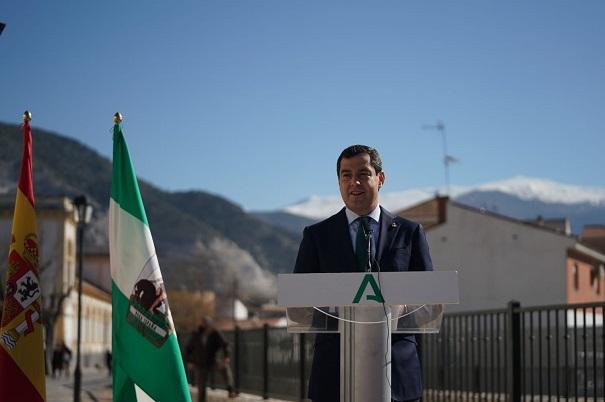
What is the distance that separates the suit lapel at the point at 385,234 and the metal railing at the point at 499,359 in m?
2.14

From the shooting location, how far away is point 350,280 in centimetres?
513

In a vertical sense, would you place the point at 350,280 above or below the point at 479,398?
above

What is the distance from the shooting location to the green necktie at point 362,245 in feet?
18.6

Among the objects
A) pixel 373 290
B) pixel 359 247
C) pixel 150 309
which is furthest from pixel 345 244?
pixel 150 309

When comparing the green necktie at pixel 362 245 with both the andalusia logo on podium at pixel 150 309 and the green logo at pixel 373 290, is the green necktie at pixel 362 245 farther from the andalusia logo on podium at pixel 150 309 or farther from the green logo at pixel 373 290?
the andalusia logo on podium at pixel 150 309

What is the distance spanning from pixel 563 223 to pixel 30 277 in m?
101

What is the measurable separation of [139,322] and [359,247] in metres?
1.84

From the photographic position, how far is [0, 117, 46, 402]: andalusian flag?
8047mm

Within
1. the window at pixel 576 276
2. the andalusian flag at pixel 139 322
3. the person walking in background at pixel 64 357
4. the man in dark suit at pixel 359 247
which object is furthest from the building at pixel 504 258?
the man in dark suit at pixel 359 247

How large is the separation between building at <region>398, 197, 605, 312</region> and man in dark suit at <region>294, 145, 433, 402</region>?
62.5 metres

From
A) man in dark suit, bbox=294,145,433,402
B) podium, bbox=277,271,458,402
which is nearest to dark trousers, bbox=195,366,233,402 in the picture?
man in dark suit, bbox=294,145,433,402

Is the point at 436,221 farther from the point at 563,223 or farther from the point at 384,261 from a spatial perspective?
the point at 384,261

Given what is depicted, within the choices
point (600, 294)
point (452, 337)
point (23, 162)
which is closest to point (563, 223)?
point (600, 294)

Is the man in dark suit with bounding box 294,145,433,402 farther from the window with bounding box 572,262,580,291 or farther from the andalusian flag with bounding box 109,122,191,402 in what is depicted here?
the window with bounding box 572,262,580,291
